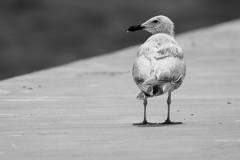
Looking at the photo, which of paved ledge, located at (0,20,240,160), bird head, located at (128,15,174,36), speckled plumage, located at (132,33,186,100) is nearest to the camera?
paved ledge, located at (0,20,240,160)

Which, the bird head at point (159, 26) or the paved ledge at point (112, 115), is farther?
the bird head at point (159, 26)

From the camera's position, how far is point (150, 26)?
11.6 m

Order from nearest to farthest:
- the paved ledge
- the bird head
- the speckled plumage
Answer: the paved ledge → the speckled plumage → the bird head

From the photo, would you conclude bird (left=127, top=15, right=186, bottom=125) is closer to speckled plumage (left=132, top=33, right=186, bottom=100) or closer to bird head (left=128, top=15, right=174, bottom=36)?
speckled plumage (left=132, top=33, right=186, bottom=100)

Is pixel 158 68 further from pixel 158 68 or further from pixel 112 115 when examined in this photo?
pixel 112 115

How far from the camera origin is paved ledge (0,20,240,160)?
24.1 ft

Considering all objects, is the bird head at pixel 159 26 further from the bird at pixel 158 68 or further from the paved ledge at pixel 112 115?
the paved ledge at pixel 112 115

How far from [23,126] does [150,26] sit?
9.85ft

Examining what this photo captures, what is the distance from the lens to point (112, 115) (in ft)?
34.8

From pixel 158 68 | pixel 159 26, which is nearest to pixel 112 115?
pixel 158 68

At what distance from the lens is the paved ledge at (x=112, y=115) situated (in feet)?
24.1

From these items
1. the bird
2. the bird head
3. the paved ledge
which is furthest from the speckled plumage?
the bird head

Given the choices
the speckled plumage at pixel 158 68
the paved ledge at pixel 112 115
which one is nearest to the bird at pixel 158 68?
the speckled plumage at pixel 158 68

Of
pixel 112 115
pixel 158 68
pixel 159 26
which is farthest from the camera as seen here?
pixel 159 26
